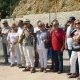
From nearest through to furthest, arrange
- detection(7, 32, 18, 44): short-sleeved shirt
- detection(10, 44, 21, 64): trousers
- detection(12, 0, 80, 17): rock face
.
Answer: detection(7, 32, 18, 44): short-sleeved shirt < detection(10, 44, 21, 64): trousers < detection(12, 0, 80, 17): rock face

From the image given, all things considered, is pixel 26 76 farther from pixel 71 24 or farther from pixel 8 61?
pixel 8 61

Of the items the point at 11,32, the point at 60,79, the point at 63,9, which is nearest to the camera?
the point at 60,79

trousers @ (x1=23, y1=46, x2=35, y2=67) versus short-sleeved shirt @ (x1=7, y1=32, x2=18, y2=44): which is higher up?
short-sleeved shirt @ (x1=7, y1=32, x2=18, y2=44)

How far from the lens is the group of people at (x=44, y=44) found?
1310 cm

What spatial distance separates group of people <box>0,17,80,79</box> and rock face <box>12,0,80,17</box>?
27.1ft

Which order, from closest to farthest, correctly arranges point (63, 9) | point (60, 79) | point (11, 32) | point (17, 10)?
point (60, 79), point (11, 32), point (63, 9), point (17, 10)

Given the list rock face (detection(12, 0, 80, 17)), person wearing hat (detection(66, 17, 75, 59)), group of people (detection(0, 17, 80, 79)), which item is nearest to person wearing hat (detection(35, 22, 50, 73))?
group of people (detection(0, 17, 80, 79))

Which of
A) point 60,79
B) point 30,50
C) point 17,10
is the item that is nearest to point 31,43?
point 30,50

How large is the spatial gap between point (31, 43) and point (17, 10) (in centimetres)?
1406

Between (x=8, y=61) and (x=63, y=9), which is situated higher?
(x=63, y=9)

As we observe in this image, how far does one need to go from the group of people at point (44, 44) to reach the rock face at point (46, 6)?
826 cm

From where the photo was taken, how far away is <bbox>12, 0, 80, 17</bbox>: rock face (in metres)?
23.7

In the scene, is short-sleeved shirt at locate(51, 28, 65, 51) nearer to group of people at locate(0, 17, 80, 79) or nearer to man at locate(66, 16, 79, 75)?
group of people at locate(0, 17, 80, 79)

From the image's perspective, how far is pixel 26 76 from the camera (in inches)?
544
